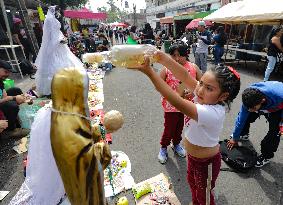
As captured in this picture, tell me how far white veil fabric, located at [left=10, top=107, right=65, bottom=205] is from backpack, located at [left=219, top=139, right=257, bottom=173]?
110 inches

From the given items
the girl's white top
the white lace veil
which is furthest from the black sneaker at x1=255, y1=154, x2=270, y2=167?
the white lace veil

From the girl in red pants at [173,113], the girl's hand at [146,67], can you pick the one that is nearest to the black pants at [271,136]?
the girl in red pants at [173,113]

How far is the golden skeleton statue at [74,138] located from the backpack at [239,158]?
2832mm

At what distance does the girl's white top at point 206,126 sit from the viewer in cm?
175

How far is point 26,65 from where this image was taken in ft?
31.4

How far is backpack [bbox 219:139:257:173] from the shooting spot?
340 centimetres

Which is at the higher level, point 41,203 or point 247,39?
point 41,203

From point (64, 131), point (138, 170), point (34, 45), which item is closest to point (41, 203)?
point (64, 131)

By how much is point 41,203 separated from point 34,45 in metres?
12.1

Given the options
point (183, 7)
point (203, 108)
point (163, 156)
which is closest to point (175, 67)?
point (203, 108)

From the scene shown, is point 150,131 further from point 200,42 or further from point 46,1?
point 46,1

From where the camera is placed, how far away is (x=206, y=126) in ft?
6.21

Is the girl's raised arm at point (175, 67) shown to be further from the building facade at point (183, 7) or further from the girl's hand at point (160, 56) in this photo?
the building facade at point (183, 7)

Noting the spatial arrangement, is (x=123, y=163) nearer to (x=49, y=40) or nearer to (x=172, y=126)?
(x=172, y=126)
